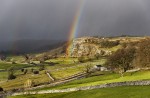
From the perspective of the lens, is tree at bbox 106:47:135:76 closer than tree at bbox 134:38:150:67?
No

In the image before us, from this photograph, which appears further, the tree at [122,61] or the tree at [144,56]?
the tree at [122,61]

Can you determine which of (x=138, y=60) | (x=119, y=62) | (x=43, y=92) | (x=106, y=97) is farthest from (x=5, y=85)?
(x=106, y=97)

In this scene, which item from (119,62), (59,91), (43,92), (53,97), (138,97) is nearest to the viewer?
(138,97)

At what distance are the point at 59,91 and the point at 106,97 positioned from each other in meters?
32.3

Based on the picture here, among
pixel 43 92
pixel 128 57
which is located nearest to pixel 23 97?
pixel 43 92

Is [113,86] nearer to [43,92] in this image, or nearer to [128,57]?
[43,92]

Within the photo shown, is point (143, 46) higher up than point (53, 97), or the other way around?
A: point (143, 46)

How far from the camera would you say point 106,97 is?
65.9 metres

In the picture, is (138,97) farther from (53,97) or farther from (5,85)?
(5,85)

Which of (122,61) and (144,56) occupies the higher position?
(144,56)

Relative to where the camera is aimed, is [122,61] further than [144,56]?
Yes

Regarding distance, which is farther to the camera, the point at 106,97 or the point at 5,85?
the point at 5,85

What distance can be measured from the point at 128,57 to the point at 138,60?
21.5m

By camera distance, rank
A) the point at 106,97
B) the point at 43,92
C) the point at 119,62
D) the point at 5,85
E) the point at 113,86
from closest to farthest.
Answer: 1. the point at 106,97
2. the point at 113,86
3. the point at 43,92
4. the point at 119,62
5. the point at 5,85
